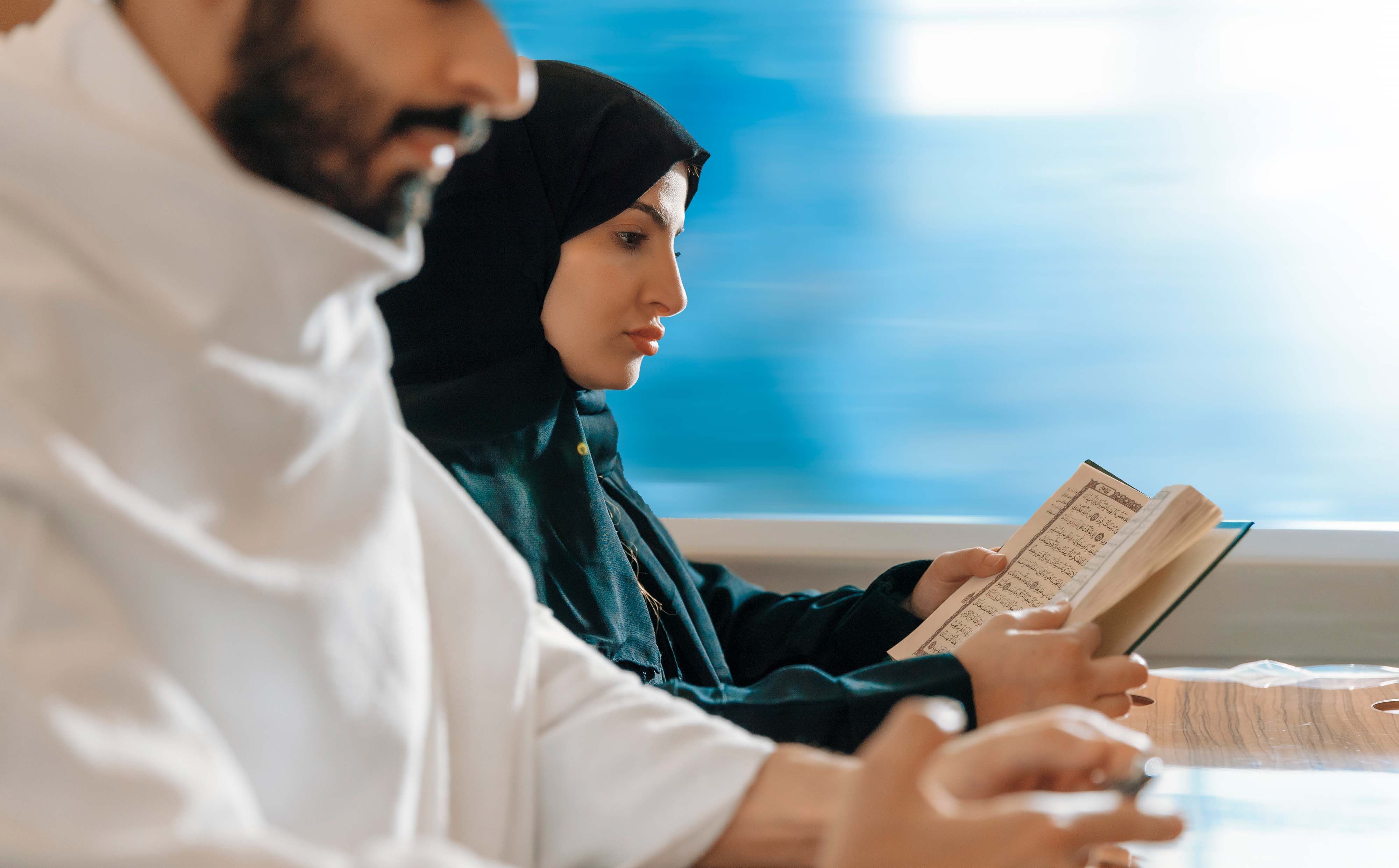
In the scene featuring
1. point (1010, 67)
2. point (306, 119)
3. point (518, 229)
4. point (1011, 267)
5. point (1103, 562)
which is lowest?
point (1103, 562)

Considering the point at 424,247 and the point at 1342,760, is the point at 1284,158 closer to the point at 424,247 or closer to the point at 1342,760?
the point at 1342,760

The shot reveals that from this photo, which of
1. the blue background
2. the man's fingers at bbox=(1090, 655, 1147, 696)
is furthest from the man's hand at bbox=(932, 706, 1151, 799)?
the blue background

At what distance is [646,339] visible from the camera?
58.4 inches

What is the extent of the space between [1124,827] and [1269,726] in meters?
0.78

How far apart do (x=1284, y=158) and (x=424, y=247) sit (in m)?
1.38

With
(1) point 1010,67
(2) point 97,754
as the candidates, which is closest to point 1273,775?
(2) point 97,754

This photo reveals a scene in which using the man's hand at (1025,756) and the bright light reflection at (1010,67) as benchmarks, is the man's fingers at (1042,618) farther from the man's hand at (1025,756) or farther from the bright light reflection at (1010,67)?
the bright light reflection at (1010,67)

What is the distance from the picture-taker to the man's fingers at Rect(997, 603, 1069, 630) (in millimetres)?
1097

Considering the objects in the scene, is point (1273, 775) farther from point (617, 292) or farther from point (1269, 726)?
point (617, 292)

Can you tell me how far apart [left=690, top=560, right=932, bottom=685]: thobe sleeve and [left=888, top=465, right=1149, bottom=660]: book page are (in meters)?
0.14

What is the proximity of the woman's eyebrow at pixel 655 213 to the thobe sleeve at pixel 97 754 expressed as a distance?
1.02 m

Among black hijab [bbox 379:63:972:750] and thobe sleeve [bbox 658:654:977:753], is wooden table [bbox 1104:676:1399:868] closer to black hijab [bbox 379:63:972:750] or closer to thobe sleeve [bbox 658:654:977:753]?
thobe sleeve [bbox 658:654:977:753]

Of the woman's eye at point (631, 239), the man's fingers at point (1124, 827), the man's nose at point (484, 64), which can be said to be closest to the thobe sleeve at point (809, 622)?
the woman's eye at point (631, 239)

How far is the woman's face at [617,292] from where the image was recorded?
4.65 feet
